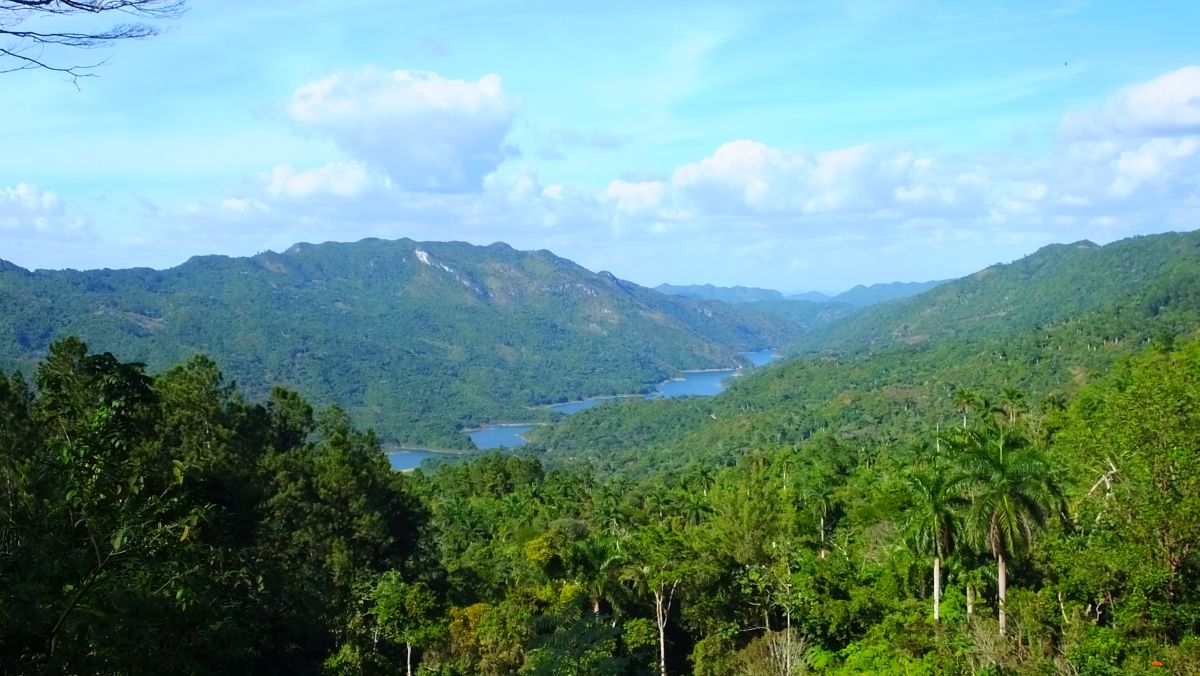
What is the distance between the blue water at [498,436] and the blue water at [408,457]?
497 inches

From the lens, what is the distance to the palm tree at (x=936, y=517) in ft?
62.2

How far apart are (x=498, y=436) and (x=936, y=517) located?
169688mm

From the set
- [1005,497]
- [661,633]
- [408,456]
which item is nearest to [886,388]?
[408,456]

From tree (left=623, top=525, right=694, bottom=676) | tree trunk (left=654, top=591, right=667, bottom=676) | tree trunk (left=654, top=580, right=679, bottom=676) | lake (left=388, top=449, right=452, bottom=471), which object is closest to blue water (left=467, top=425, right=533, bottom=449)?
lake (left=388, top=449, right=452, bottom=471)

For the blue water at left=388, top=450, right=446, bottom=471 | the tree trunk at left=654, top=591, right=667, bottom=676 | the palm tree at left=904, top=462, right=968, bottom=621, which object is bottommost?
the blue water at left=388, top=450, right=446, bottom=471

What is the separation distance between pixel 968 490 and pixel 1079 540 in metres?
2.42

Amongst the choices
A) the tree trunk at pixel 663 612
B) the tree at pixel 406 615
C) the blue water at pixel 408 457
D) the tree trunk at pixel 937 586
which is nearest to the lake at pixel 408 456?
the blue water at pixel 408 457

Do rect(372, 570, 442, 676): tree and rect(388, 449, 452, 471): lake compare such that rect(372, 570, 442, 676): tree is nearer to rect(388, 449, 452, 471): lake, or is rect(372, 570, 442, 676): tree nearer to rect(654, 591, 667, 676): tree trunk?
rect(654, 591, 667, 676): tree trunk

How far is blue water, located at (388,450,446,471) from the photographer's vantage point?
143800mm

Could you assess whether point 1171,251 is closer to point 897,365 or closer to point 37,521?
point 897,365

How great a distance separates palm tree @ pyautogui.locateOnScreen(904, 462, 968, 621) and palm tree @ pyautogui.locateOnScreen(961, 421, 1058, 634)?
1.37 m

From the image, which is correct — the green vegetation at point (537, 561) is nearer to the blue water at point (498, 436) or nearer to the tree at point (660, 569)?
the tree at point (660, 569)

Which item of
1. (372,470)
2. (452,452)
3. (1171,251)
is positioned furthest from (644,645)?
(1171,251)

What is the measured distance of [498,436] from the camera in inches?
7279
